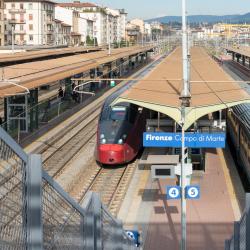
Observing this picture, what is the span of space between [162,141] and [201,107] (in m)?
1.82

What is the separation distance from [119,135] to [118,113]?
1.55m

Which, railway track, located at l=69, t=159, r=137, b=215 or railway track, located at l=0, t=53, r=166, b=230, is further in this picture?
railway track, located at l=0, t=53, r=166, b=230

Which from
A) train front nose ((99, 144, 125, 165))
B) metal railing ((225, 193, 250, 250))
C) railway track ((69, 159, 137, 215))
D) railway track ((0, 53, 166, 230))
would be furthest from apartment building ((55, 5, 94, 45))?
metal railing ((225, 193, 250, 250))

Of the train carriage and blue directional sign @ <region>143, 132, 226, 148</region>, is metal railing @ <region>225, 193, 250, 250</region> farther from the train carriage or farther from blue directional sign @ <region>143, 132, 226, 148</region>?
the train carriage

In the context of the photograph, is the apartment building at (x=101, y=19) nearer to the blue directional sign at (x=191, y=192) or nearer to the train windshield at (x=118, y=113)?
the train windshield at (x=118, y=113)

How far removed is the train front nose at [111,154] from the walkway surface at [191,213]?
40.6 inches

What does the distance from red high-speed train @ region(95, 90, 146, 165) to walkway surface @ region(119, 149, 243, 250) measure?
1165 mm

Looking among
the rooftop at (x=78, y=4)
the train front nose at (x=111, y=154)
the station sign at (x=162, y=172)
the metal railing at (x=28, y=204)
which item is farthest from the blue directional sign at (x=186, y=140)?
the rooftop at (x=78, y=4)

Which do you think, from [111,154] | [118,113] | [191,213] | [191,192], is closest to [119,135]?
[111,154]

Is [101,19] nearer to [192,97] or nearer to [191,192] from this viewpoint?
[192,97]

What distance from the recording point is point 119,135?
1983cm

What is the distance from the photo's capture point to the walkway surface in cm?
1298

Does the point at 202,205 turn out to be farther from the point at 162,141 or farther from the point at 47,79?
the point at 47,79

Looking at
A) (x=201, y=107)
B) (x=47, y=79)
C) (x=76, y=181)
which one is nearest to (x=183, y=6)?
(x=201, y=107)
